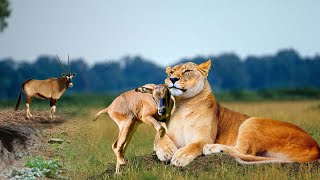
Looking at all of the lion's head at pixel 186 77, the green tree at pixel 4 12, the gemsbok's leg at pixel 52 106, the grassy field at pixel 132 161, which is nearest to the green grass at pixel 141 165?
the grassy field at pixel 132 161

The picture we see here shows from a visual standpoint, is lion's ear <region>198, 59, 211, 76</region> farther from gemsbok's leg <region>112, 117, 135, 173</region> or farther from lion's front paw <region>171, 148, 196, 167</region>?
gemsbok's leg <region>112, 117, 135, 173</region>

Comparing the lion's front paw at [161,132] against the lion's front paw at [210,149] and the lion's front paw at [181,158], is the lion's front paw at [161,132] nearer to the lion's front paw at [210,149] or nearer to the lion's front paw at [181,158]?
the lion's front paw at [181,158]

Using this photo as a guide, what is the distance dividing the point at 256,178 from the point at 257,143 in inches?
21.6

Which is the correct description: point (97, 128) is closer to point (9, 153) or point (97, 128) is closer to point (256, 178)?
point (9, 153)

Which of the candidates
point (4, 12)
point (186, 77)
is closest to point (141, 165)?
point (186, 77)

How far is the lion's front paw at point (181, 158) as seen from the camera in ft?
26.1

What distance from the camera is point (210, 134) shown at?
8164 millimetres

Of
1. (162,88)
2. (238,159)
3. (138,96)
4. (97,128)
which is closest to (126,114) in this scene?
(138,96)

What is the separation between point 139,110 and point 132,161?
740 millimetres

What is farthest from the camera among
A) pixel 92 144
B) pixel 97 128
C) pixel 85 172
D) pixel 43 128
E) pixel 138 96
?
pixel 97 128

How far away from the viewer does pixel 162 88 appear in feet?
26.1

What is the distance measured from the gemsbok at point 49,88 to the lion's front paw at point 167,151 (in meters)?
1.78

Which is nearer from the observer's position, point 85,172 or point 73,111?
A: point 85,172

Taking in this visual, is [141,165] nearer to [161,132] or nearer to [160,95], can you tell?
[161,132]
